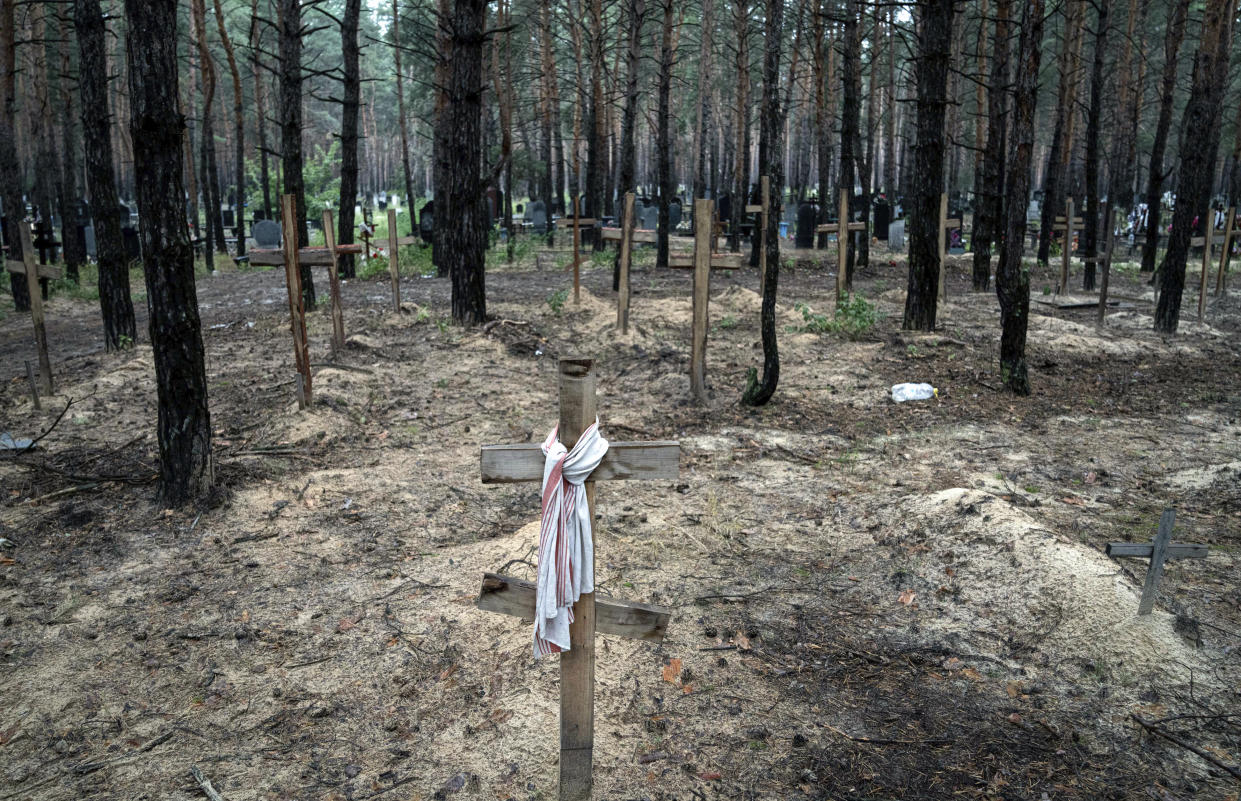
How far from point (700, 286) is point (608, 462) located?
224 inches

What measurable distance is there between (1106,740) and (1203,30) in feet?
41.9

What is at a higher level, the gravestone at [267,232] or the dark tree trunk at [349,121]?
the dark tree trunk at [349,121]

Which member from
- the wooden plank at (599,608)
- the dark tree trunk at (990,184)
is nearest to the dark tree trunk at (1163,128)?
the dark tree trunk at (990,184)

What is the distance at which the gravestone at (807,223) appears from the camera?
26188 mm

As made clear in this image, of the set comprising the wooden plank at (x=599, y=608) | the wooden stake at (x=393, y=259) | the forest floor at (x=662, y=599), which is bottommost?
the forest floor at (x=662, y=599)

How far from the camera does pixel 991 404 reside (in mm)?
8953

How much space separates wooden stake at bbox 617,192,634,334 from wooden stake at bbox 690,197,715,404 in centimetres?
316

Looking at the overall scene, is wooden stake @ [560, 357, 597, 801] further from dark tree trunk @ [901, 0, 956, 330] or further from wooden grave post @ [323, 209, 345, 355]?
dark tree trunk @ [901, 0, 956, 330]

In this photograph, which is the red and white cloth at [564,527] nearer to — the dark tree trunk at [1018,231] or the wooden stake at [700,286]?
the wooden stake at [700,286]

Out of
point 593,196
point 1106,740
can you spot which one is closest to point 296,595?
point 1106,740

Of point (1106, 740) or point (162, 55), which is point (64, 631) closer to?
point (162, 55)

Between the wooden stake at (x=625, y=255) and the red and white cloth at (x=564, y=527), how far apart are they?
8952 millimetres

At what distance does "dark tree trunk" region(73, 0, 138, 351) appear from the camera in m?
10.4

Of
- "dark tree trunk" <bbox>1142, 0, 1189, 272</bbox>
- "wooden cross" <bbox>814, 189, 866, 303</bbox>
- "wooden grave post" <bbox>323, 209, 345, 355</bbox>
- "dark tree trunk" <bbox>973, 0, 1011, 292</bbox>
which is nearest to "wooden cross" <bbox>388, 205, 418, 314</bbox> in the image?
"wooden grave post" <bbox>323, 209, 345, 355</bbox>
